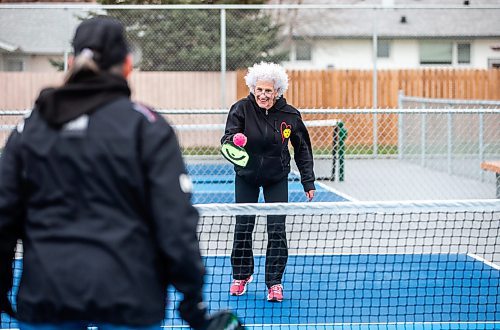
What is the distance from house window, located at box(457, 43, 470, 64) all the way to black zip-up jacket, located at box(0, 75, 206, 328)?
24.2 metres

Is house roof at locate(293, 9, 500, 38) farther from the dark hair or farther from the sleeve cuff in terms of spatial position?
the dark hair

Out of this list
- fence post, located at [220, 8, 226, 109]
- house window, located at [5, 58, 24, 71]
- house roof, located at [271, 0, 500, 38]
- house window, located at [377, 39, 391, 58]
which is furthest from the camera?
house window, located at [377, 39, 391, 58]

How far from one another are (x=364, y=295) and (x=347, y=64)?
23941mm

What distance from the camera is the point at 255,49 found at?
21.7m

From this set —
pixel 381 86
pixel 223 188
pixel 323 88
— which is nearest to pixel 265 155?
pixel 223 188

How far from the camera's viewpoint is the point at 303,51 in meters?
25.9

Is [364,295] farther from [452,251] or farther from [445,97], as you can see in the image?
[445,97]

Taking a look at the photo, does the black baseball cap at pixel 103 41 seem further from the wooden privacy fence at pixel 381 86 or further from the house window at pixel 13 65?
the house window at pixel 13 65

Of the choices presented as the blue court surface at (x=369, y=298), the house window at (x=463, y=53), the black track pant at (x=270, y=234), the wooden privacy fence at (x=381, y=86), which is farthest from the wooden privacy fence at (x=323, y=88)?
the black track pant at (x=270, y=234)

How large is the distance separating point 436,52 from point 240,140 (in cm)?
2312

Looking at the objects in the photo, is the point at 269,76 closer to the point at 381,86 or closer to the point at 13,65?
the point at 13,65

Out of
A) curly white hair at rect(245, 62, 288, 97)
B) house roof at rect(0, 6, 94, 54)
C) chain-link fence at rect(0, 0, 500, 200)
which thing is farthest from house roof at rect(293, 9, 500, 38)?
curly white hair at rect(245, 62, 288, 97)

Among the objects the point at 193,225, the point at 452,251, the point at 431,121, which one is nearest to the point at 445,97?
the point at 431,121

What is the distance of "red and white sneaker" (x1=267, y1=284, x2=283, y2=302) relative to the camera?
773cm
